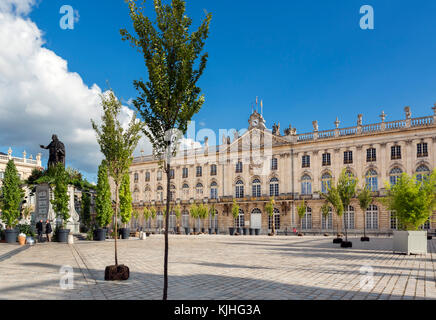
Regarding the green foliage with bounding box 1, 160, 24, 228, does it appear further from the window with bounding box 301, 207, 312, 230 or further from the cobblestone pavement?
the window with bounding box 301, 207, 312, 230

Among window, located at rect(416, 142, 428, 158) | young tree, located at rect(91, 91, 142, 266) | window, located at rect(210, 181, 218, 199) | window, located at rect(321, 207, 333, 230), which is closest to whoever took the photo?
young tree, located at rect(91, 91, 142, 266)

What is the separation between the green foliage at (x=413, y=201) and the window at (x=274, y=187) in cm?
3059

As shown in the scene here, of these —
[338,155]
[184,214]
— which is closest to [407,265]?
[338,155]

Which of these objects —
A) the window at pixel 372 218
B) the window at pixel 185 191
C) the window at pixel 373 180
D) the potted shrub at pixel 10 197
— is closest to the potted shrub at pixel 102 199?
the potted shrub at pixel 10 197

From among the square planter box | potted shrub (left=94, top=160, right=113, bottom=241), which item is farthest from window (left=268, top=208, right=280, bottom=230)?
the square planter box

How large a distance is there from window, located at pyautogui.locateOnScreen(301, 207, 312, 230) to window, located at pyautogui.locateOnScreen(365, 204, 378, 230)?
22.7 ft

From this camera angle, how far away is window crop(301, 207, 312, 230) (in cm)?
4484

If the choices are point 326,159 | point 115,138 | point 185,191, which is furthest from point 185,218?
point 115,138

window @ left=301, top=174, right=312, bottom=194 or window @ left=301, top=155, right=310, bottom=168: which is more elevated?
window @ left=301, top=155, right=310, bottom=168

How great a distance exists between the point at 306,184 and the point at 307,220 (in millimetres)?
4836
